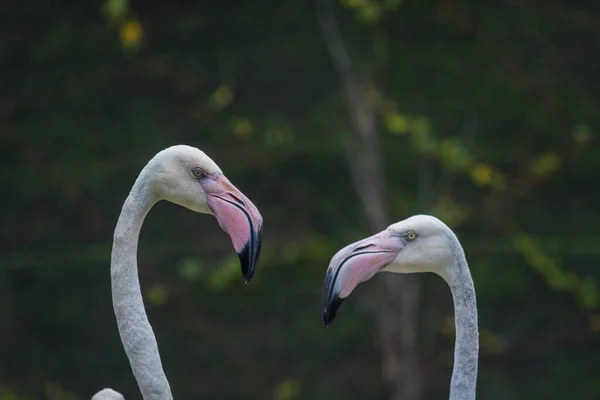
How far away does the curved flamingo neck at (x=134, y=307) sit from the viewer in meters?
4.37

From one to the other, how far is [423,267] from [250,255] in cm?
65

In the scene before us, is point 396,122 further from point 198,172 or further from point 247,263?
point 247,263

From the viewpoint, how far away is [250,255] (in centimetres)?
436

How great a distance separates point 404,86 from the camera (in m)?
8.02

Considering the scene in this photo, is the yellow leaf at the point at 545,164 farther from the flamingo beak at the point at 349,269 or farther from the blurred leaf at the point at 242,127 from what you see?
the flamingo beak at the point at 349,269

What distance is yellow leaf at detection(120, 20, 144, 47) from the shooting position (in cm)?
783

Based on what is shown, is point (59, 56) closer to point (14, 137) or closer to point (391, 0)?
point (14, 137)

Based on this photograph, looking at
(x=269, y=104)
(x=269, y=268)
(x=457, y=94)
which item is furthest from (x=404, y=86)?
(x=269, y=268)

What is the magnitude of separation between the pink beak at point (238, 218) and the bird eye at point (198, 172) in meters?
0.01

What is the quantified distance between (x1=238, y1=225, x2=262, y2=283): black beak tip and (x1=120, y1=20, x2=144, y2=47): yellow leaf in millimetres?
3753

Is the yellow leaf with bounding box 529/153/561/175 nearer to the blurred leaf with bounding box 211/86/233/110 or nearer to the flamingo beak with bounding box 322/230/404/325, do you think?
the blurred leaf with bounding box 211/86/233/110

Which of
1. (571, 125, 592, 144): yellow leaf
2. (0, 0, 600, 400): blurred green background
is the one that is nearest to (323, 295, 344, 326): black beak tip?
(0, 0, 600, 400): blurred green background

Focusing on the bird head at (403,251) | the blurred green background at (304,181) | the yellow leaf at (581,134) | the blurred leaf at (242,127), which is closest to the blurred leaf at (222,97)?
the blurred green background at (304,181)

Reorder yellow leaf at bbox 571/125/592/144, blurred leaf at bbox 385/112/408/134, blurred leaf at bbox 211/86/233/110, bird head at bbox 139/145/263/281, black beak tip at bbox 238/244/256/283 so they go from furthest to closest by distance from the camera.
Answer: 1. yellow leaf at bbox 571/125/592/144
2. blurred leaf at bbox 211/86/233/110
3. blurred leaf at bbox 385/112/408/134
4. bird head at bbox 139/145/263/281
5. black beak tip at bbox 238/244/256/283
